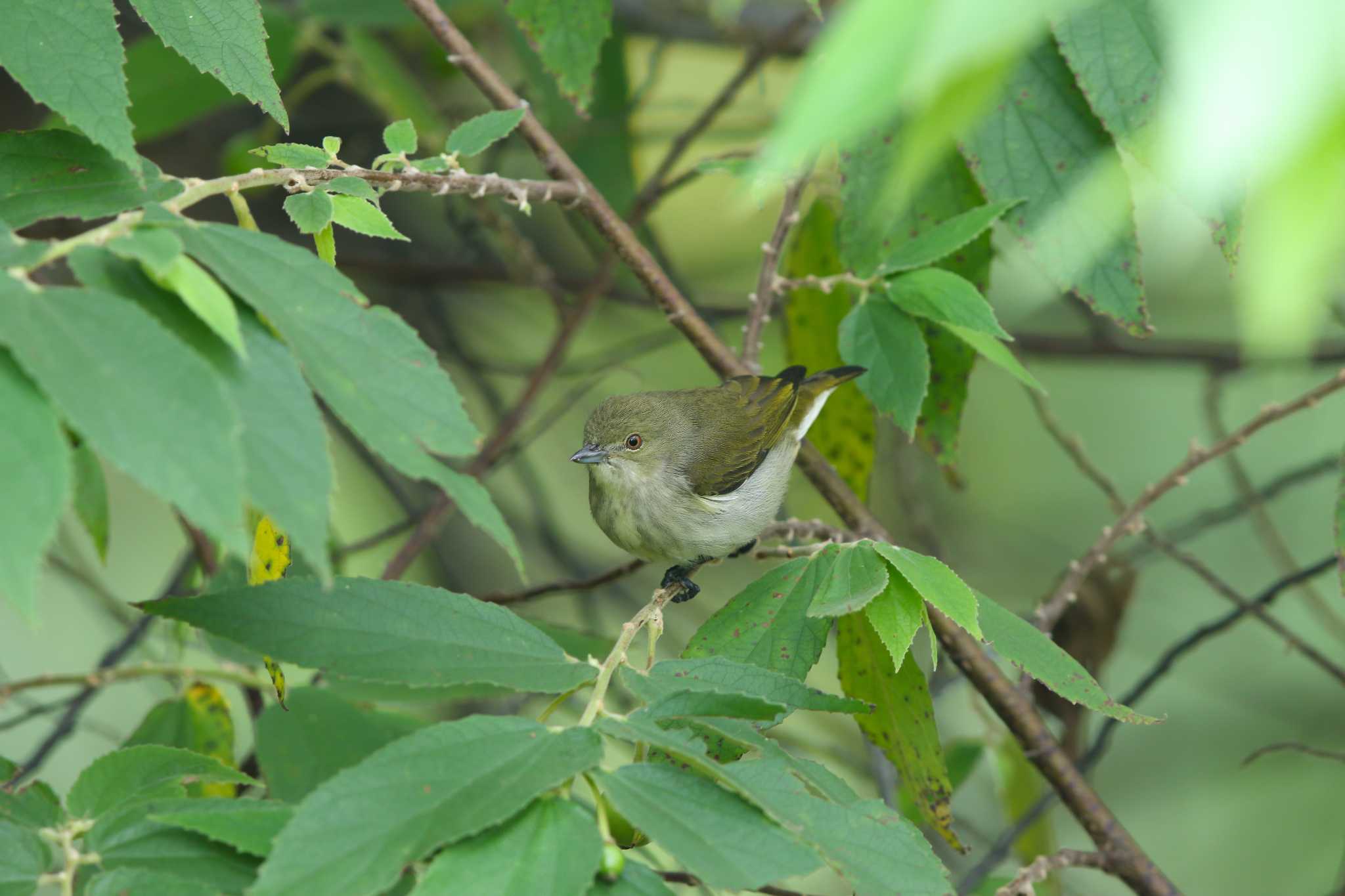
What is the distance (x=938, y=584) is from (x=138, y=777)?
105cm

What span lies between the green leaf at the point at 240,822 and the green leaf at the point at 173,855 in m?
0.02

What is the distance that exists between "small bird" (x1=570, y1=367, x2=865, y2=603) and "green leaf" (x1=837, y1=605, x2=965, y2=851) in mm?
1403

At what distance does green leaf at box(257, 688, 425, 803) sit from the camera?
6.68 ft

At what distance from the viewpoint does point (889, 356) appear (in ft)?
7.38

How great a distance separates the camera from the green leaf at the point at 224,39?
164 centimetres

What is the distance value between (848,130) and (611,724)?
0.88 m

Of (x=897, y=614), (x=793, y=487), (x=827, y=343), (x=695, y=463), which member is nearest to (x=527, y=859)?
(x=897, y=614)

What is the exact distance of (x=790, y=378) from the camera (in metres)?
3.57

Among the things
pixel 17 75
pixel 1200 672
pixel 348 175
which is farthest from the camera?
pixel 1200 672

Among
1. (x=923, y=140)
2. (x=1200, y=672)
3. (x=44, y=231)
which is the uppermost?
(x=44, y=231)

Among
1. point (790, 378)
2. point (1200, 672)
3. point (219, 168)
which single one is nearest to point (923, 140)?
point (790, 378)

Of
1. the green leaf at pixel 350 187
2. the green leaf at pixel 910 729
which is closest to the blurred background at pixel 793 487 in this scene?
A: the green leaf at pixel 910 729

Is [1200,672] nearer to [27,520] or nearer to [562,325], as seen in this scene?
[562,325]

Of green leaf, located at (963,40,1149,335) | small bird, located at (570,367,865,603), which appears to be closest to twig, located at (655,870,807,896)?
green leaf, located at (963,40,1149,335)
